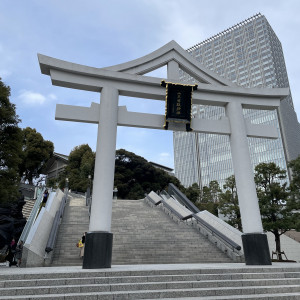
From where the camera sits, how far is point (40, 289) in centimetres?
486

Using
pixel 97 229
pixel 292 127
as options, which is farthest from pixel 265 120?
pixel 97 229

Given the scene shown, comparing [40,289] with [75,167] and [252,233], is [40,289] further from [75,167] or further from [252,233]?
[75,167]

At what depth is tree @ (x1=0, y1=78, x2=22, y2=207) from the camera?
12906 millimetres

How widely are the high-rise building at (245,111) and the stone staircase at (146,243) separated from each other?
204 ft

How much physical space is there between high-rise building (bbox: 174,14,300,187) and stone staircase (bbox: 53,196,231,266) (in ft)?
204

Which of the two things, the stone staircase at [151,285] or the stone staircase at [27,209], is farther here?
the stone staircase at [27,209]

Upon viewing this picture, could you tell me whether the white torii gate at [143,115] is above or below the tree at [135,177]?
below

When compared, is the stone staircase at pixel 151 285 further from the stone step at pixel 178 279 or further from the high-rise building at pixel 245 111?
the high-rise building at pixel 245 111

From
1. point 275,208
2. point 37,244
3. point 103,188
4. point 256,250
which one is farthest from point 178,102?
point 275,208

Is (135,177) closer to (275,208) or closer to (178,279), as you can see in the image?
(275,208)

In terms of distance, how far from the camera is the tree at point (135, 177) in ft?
120

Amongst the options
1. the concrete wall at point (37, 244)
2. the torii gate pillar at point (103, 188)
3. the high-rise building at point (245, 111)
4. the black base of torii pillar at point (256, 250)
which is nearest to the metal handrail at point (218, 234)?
the black base of torii pillar at point (256, 250)

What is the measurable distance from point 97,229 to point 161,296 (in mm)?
2954

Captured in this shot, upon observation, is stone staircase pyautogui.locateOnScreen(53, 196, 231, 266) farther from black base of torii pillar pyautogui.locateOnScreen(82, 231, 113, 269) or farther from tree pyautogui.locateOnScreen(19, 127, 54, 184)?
tree pyautogui.locateOnScreen(19, 127, 54, 184)
